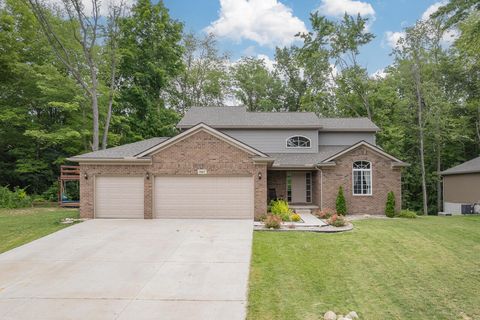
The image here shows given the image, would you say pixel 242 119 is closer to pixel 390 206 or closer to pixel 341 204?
pixel 341 204

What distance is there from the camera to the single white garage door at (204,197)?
13742mm

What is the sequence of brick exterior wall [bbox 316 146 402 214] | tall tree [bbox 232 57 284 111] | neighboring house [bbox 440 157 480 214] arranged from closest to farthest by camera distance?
brick exterior wall [bbox 316 146 402 214] < neighboring house [bbox 440 157 480 214] < tall tree [bbox 232 57 284 111]

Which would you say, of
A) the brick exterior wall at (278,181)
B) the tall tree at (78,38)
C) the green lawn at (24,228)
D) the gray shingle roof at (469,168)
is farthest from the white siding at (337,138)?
the green lawn at (24,228)

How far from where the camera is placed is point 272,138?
65.5 ft

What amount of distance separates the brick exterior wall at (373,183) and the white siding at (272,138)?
3906mm

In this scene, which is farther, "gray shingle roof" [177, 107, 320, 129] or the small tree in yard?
"gray shingle roof" [177, 107, 320, 129]

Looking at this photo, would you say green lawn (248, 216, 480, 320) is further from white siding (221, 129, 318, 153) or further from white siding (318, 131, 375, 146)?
white siding (318, 131, 375, 146)

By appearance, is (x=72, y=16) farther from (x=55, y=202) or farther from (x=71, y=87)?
(x=55, y=202)

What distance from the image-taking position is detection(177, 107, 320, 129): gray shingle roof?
1986cm

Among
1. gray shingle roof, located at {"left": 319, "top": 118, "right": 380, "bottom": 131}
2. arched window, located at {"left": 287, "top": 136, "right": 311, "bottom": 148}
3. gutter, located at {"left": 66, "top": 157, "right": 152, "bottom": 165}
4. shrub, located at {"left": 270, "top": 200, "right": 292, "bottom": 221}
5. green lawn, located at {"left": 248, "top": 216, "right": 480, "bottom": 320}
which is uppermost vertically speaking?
gray shingle roof, located at {"left": 319, "top": 118, "right": 380, "bottom": 131}

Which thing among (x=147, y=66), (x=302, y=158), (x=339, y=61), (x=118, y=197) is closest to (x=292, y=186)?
(x=302, y=158)

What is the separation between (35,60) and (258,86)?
21.6 metres

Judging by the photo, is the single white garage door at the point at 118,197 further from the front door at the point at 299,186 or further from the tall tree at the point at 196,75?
the tall tree at the point at 196,75

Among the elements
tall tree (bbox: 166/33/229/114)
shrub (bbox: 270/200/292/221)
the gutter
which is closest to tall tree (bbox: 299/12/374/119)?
tall tree (bbox: 166/33/229/114)
